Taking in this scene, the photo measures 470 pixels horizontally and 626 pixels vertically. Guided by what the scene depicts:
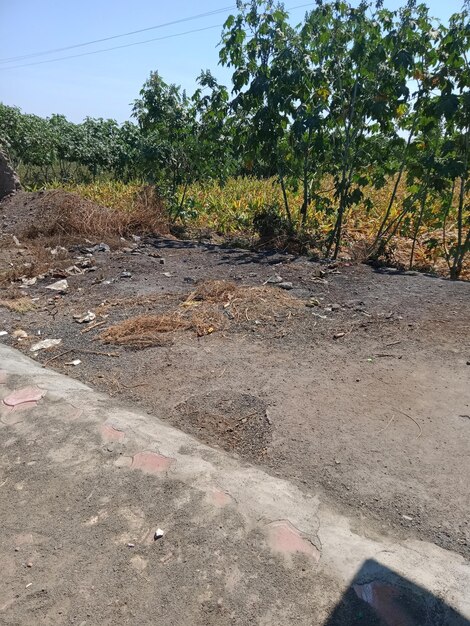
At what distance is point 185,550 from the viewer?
1.80 meters

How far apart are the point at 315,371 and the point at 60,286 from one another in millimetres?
3161

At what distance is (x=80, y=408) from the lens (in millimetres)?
Answer: 2730

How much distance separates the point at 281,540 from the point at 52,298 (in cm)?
379

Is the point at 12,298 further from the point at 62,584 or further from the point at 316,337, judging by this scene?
the point at 62,584

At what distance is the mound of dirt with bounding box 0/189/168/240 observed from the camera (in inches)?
277

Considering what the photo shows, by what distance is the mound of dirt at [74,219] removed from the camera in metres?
7.02

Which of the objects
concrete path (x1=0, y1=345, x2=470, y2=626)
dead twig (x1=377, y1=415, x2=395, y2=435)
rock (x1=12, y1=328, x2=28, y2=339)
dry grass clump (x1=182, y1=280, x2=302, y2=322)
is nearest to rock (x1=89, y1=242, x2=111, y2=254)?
dry grass clump (x1=182, y1=280, x2=302, y2=322)

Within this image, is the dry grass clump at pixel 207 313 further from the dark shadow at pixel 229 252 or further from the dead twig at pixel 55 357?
the dark shadow at pixel 229 252

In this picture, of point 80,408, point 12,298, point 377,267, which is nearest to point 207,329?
point 80,408

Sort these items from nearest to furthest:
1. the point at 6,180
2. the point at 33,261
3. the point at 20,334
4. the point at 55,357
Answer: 1. the point at 55,357
2. the point at 20,334
3. the point at 33,261
4. the point at 6,180

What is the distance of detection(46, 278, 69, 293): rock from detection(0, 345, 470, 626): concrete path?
9.47 feet

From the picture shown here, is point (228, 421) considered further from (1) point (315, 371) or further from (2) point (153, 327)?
(2) point (153, 327)

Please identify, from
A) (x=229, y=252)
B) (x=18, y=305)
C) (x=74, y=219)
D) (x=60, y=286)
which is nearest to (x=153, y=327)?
(x=18, y=305)

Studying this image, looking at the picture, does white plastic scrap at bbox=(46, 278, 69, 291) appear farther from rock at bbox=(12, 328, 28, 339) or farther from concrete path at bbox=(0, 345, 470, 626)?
concrete path at bbox=(0, 345, 470, 626)
